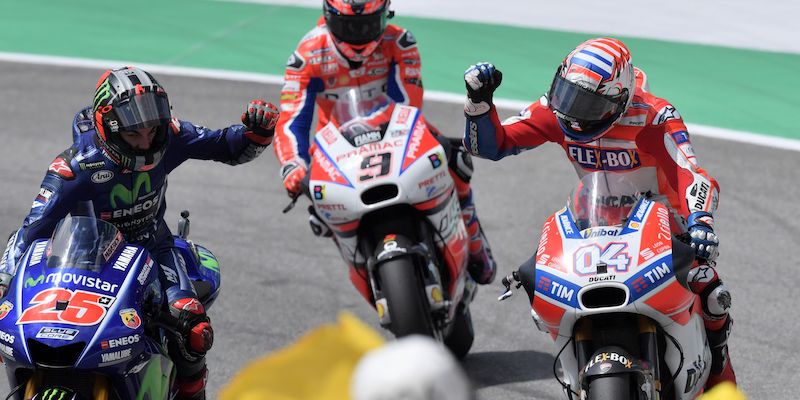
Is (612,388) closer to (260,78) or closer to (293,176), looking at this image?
(293,176)

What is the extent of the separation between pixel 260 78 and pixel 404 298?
7.53m

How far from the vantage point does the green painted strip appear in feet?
42.2

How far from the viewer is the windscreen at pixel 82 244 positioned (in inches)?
201

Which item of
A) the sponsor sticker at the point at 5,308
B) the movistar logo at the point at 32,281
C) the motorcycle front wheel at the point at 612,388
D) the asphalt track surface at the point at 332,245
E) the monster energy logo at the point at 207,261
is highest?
the movistar logo at the point at 32,281

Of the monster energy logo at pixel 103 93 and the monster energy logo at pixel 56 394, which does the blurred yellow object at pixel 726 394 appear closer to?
the monster energy logo at pixel 56 394

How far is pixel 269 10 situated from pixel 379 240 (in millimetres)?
10053

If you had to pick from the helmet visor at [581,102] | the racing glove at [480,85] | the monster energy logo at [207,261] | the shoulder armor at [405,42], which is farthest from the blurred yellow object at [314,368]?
the shoulder armor at [405,42]

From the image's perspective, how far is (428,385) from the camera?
2174 mm

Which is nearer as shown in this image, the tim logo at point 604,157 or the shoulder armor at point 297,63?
the tim logo at point 604,157

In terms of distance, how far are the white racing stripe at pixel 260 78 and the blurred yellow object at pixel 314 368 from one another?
32.1 feet

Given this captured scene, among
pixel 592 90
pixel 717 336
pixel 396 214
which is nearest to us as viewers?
pixel 592 90

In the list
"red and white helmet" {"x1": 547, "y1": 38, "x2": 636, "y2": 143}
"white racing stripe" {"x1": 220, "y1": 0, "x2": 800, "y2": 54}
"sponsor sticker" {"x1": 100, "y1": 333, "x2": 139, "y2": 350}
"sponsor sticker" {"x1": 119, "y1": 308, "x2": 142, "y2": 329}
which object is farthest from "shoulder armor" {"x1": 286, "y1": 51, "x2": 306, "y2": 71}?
"white racing stripe" {"x1": 220, "y1": 0, "x2": 800, "y2": 54}

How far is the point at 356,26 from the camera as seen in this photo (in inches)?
295

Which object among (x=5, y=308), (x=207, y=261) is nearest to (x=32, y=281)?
(x=5, y=308)
